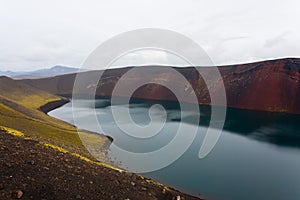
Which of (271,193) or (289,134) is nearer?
(271,193)

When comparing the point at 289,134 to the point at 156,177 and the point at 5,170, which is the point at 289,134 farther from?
the point at 5,170

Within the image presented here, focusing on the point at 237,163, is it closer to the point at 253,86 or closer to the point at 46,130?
the point at 46,130

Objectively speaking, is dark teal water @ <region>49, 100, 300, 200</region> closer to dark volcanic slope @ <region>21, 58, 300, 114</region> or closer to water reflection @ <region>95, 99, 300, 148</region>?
water reflection @ <region>95, 99, 300, 148</region>

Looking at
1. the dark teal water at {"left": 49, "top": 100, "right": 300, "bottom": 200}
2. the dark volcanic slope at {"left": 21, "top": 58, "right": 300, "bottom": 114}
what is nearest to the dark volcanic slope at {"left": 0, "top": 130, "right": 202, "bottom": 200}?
the dark teal water at {"left": 49, "top": 100, "right": 300, "bottom": 200}

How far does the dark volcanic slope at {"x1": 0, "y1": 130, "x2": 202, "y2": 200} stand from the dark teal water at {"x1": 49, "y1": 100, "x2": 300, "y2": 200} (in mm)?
8435

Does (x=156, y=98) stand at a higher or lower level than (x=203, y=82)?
lower

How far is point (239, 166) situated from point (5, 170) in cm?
2571

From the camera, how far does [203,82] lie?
113125 mm

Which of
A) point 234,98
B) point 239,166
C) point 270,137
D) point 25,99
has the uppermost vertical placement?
point 234,98

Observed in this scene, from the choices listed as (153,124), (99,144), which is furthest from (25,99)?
(99,144)

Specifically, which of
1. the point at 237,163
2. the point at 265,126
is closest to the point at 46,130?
the point at 237,163

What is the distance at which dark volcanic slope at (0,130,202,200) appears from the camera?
1370cm

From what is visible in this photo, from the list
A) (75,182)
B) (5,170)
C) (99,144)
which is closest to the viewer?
(5,170)

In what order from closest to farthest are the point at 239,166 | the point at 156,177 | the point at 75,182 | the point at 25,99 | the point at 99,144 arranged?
the point at 75,182
the point at 156,177
the point at 239,166
the point at 99,144
the point at 25,99
